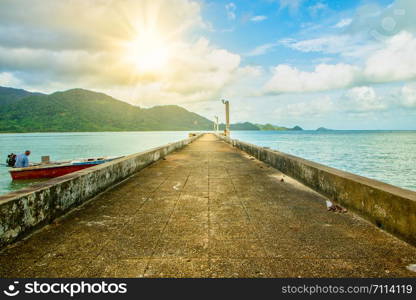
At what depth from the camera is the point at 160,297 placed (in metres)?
2.32

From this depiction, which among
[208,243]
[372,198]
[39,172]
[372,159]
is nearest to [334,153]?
[372,159]

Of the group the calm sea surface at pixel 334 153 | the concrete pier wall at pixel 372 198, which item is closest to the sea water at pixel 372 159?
the calm sea surface at pixel 334 153

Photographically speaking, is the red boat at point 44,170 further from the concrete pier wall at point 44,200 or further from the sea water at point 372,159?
the sea water at point 372,159

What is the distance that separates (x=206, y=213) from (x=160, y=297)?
7.77 ft

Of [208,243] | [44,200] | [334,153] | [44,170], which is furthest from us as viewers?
[334,153]

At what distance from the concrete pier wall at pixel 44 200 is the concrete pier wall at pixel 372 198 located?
16.9ft

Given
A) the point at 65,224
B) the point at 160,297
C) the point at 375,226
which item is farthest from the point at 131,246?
the point at 375,226

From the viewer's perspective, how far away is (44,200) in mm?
3902

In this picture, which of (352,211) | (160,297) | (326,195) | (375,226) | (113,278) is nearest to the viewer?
(160,297)

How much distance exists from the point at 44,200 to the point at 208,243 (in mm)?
Result: 2676

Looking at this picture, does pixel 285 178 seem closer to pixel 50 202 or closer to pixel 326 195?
pixel 326 195

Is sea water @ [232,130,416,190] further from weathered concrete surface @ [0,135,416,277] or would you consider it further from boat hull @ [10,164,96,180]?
boat hull @ [10,164,96,180]

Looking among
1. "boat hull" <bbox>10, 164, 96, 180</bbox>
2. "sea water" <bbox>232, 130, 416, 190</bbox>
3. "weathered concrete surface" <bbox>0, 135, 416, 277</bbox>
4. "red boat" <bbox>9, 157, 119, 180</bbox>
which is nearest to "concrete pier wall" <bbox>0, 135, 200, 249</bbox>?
"weathered concrete surface" <bbox>0, 135, 416, 277</bbox>

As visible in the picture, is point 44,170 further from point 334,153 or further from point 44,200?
point 334,153
